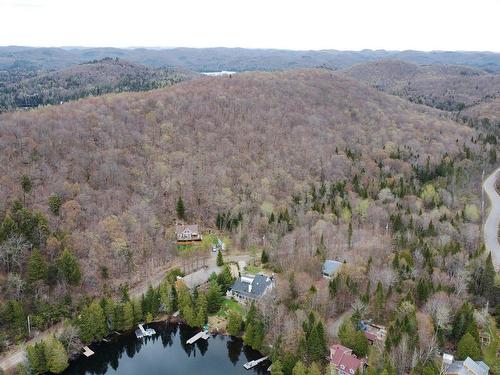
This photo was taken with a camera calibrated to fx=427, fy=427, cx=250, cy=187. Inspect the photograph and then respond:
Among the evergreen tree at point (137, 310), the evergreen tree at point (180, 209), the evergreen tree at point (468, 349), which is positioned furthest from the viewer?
the evergreen tree at point (180, 209)

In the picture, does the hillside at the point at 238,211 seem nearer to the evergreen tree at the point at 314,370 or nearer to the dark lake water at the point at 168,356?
the dark lake water at the point at 168,356

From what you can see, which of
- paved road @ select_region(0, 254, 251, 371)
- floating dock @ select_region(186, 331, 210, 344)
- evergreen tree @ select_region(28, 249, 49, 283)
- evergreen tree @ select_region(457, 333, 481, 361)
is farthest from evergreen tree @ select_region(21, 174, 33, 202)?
evergreen tree @ select_region(457, 333, 481, 361)

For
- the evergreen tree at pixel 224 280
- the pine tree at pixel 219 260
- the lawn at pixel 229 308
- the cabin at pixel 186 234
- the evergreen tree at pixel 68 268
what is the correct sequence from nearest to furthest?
the evergreen tree at pixel 68 268, the lawn at pixel 229 308, the evergreen tree at pixel 224 280, the pine tree at pixel 219 260, the cabin at pixel 186 234

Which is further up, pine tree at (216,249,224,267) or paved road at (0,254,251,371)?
pine tree at (216,249,224,267)

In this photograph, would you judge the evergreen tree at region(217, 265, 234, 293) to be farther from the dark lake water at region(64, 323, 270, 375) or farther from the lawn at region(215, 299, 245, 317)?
the dark lake water at region(64, 323, 270, 375)

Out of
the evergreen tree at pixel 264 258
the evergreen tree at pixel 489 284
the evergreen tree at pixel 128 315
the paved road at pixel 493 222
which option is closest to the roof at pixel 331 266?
the evergreen tree at pixel 264 258

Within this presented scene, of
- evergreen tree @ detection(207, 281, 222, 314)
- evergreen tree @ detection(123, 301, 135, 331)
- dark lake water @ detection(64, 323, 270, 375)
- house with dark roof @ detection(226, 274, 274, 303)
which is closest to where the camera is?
dark lake water @ detection(64, 323, 270, 375)

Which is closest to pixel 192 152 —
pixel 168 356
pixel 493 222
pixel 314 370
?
pixel 168 356
